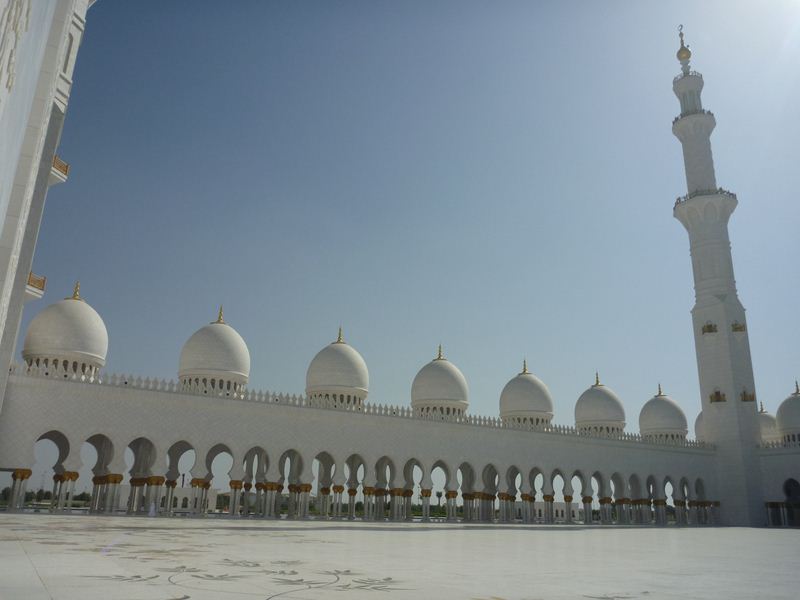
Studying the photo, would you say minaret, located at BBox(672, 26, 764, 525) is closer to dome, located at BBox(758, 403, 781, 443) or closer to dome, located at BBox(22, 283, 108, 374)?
dome, located at BBox(758, 403, 781, 443)

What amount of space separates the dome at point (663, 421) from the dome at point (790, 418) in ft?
16.5

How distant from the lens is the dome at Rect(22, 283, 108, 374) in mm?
22344

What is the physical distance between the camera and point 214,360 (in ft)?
82.1

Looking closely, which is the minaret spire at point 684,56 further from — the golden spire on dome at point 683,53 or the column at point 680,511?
the column at point 680,511

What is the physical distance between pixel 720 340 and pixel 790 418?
788 cm

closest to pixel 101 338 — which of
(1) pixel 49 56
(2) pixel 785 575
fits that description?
(1) pixel 49 56

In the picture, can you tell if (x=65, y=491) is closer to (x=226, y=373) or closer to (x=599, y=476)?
(x=226, y=373)

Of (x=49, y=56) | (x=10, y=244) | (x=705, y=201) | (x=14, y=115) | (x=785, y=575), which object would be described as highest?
(x=705, y=201)

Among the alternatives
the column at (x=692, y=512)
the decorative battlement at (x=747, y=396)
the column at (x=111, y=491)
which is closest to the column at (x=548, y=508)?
the column at (x=692, y=512)

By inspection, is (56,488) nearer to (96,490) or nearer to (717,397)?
(96,490)

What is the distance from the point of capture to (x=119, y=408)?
20406 millimetres

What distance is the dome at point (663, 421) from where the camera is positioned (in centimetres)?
3716

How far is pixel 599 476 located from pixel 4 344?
86.7 ft

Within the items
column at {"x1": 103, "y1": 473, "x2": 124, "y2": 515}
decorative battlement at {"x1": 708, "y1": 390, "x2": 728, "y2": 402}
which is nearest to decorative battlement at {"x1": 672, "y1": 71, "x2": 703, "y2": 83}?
decorative battlement at {"x1": 708, "y1": 390, "x2": 728, "y2": 402}
